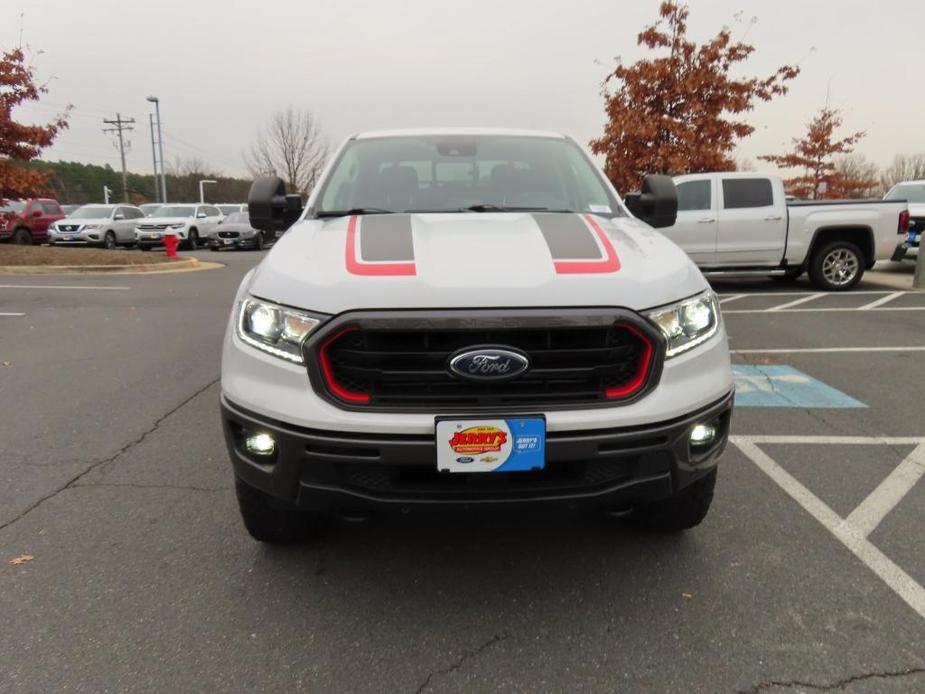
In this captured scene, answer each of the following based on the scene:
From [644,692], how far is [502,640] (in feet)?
1.60

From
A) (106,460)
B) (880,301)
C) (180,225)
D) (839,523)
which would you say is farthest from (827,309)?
(180,225)

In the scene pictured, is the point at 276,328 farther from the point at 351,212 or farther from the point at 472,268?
the point at 351,212

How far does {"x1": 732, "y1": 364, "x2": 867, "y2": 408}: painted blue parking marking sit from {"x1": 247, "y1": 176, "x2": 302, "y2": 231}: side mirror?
3.43 m

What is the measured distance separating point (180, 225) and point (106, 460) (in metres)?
22.4

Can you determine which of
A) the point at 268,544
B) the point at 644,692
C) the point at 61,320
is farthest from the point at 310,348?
the point at 61,320

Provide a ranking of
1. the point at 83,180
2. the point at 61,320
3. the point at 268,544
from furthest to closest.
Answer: the point at 83,180 → the point at 61,320 → the point at 268,544

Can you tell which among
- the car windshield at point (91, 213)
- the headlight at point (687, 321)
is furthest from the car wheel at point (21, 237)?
the headlight at point (687, 321)

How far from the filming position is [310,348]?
213cm

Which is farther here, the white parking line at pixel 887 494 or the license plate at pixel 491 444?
the white parking line at pixel 887 494

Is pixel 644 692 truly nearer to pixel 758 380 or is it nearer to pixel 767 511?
pixel 767 511

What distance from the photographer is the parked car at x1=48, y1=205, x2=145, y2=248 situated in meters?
21.6

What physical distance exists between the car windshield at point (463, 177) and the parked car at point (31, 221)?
20696 mm

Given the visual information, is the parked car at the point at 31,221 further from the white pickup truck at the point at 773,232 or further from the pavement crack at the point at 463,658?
the pavement crack at the point at 463,658

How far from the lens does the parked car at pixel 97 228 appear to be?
2164cm
